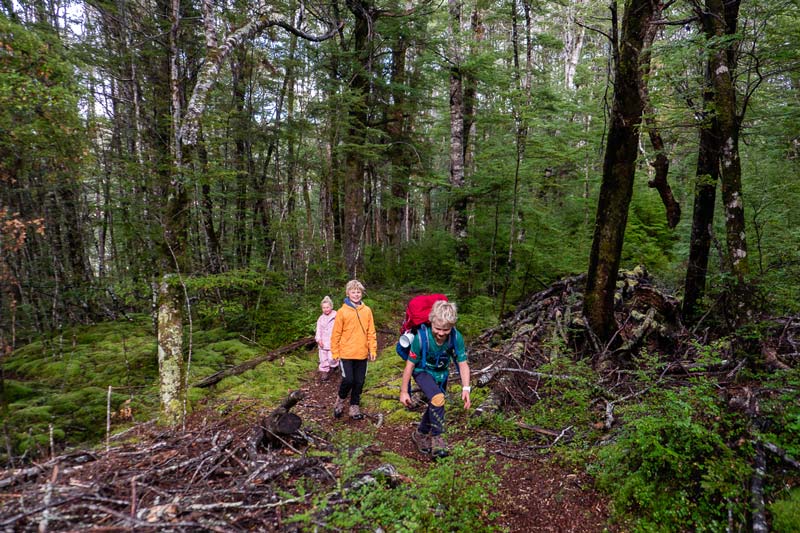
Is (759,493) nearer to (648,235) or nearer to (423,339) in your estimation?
(423,339)

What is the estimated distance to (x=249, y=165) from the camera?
12453 millimetres

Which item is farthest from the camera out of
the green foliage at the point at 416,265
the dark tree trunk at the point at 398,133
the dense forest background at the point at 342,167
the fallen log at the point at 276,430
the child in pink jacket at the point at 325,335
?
the green foliage at the point at 416,265

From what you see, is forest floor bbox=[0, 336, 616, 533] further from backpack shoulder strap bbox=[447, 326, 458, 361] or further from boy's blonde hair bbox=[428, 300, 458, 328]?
boy's blonde hair bbox=[428, 300, 458, 328]

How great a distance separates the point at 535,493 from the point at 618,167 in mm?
5197

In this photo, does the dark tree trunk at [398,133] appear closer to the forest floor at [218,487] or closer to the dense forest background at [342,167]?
the dense forest background at [342,167]

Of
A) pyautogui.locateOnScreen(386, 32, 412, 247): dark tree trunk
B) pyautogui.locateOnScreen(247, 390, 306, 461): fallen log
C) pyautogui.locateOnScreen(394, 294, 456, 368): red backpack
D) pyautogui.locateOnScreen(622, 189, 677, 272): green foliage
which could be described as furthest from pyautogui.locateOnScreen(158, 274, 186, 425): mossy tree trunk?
pyautogui.locateOnScreen(622, 189, 677, 272): green foliage

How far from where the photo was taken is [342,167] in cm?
1584

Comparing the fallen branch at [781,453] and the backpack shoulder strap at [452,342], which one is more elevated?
the backpack shoulder strap at [452,342]

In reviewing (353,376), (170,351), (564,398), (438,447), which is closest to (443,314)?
(438,447)

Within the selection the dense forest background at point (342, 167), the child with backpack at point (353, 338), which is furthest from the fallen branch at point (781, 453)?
the child with backpack at point (353, 338)

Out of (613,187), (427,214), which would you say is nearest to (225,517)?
(613,187)

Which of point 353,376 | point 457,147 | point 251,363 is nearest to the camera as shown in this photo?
point 353,376

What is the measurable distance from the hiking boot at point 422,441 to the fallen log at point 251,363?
4499mm

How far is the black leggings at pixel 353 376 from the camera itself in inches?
237
